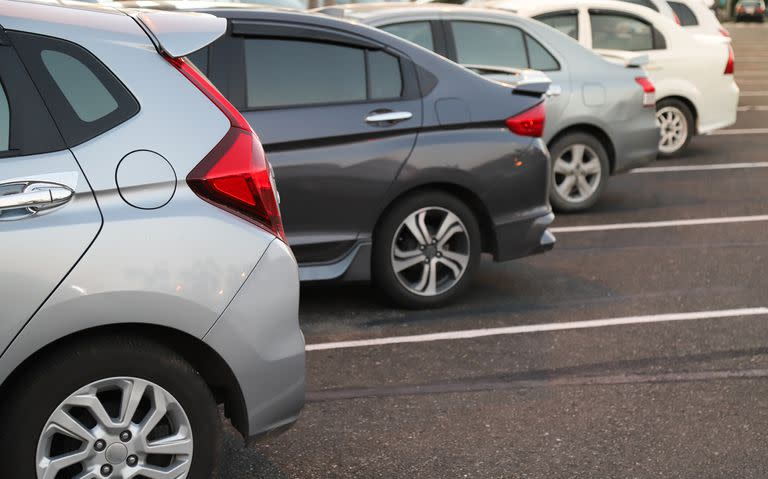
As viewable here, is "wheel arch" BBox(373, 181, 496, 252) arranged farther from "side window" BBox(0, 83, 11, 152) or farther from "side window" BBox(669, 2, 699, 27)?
"side window" BBox(669, 2, 699, 27)

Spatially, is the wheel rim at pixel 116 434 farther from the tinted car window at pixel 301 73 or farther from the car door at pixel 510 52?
the car door at pixel 510 52

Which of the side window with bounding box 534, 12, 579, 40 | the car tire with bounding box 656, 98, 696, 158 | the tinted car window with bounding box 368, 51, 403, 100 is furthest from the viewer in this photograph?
the car tire with bounding box 656, 98, 696, 158

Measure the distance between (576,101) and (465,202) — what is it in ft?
10.8

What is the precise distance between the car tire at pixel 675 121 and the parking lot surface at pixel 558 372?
4.11 metres

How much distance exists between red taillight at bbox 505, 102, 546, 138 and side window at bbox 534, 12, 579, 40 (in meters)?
5.02

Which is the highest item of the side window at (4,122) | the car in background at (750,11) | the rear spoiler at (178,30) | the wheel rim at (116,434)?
the rear spoiler at (178,30)

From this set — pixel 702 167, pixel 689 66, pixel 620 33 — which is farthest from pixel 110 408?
pixel 689 66

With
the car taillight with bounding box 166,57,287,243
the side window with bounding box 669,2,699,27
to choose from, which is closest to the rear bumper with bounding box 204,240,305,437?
the car taillight with bounding box 166,57,287,243

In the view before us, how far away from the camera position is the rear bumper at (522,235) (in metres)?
7.08

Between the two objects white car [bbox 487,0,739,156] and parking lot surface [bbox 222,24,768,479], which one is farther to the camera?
white car [bbox 487,0,739,156]

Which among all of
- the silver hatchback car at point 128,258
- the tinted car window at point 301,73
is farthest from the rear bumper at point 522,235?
the silver hatchback car at point 128,258

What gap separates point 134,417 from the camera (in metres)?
3.77

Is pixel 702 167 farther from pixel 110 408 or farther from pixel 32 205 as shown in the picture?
pixel 32 205

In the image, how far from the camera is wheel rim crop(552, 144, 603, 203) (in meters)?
10.3
